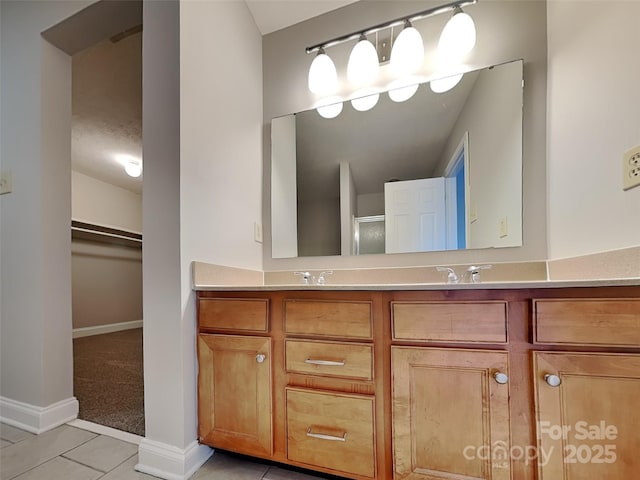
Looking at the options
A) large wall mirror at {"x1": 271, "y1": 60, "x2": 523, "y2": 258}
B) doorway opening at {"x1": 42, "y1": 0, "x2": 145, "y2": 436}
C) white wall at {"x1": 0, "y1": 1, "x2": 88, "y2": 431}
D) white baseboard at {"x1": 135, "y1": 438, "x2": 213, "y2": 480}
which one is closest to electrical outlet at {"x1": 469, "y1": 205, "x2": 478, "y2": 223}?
large wall mirror at {"x1": 271, "y1": 60, "x2": 523, "y2": 258}

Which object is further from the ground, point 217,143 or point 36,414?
point 217,143

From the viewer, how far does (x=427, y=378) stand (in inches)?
35.3

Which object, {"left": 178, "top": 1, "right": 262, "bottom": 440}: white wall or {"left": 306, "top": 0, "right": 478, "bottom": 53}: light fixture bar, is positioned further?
{"left": 306, "top": 0, "right": 478, "bottom": 53}: light fixture bar

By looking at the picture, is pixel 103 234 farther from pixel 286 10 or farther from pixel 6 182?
pixel 286 10

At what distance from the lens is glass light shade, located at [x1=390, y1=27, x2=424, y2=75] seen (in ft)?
4.80

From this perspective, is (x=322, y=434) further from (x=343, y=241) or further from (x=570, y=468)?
(x=343, y=241)

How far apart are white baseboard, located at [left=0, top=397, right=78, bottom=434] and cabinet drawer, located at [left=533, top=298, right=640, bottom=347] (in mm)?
2174

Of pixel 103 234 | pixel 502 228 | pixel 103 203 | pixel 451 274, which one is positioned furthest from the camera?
pixel 103 203

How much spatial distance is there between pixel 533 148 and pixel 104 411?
8.59ft

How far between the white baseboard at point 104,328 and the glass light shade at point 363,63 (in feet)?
13.4

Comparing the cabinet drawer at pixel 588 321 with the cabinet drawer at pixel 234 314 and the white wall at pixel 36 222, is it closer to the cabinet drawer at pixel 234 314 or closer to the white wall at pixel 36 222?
the cabinet drawer at pixel 234 314

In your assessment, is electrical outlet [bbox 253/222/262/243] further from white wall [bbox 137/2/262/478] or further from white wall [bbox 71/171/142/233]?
white wall [bbox 71/171/142/233]

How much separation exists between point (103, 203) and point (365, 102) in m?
4.14

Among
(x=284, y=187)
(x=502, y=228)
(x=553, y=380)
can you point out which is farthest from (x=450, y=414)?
(x=284, y=187)
